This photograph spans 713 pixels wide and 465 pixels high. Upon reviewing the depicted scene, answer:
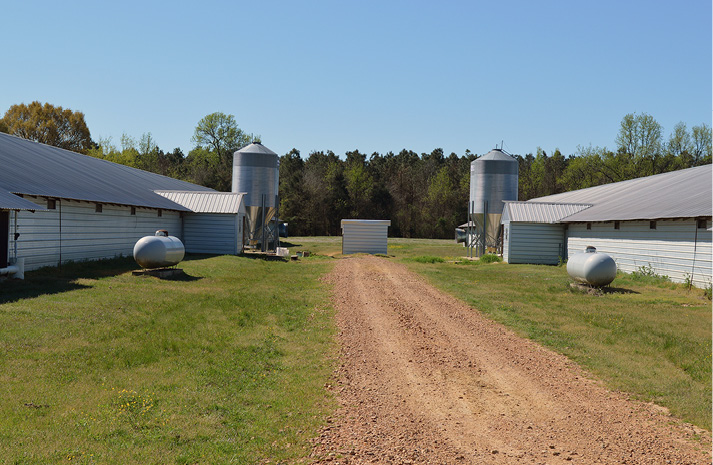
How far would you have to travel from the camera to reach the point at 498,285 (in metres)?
21.7

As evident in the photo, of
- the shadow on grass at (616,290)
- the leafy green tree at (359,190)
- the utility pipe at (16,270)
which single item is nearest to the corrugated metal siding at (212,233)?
the utility pipe at (16,270)

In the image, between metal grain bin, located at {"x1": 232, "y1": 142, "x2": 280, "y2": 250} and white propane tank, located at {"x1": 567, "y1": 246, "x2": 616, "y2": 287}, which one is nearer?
white propane tank, located at {"x1": 567, "y1": 246, "x2": 616, "y2": 287}

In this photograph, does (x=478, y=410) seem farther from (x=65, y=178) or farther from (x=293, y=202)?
(x=293, y=202)

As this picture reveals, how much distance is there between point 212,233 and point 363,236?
11.9 meters

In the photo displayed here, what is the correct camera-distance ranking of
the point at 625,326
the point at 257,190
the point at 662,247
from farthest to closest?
1. the point at 257,190
2. the point at 662,247
3. the point at 625,326

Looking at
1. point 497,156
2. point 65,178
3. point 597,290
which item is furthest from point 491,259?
point 65,178

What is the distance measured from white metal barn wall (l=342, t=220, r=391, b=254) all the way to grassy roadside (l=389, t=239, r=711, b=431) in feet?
54.5

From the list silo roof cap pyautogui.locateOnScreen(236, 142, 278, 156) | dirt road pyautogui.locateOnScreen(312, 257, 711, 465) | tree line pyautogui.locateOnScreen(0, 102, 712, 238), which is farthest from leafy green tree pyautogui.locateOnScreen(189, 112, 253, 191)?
dirt road pyautogui.locateOnScreen(312, 257, 711, 465)

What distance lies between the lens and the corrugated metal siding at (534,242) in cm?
3412

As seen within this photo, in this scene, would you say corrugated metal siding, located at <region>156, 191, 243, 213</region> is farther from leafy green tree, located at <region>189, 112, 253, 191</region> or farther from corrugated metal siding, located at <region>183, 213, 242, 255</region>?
leafy green tree, located at <region>189, 112, 253, 191</region>

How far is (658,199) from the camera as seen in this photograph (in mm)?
26406

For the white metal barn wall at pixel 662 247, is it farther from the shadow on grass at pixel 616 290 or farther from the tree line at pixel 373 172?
the tree line at pixel 373 172

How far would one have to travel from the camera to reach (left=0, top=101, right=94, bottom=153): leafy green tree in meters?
73.7

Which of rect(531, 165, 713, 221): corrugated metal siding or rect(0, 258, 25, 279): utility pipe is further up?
rect(531, 165, 713, 221): corrugated metal siding
